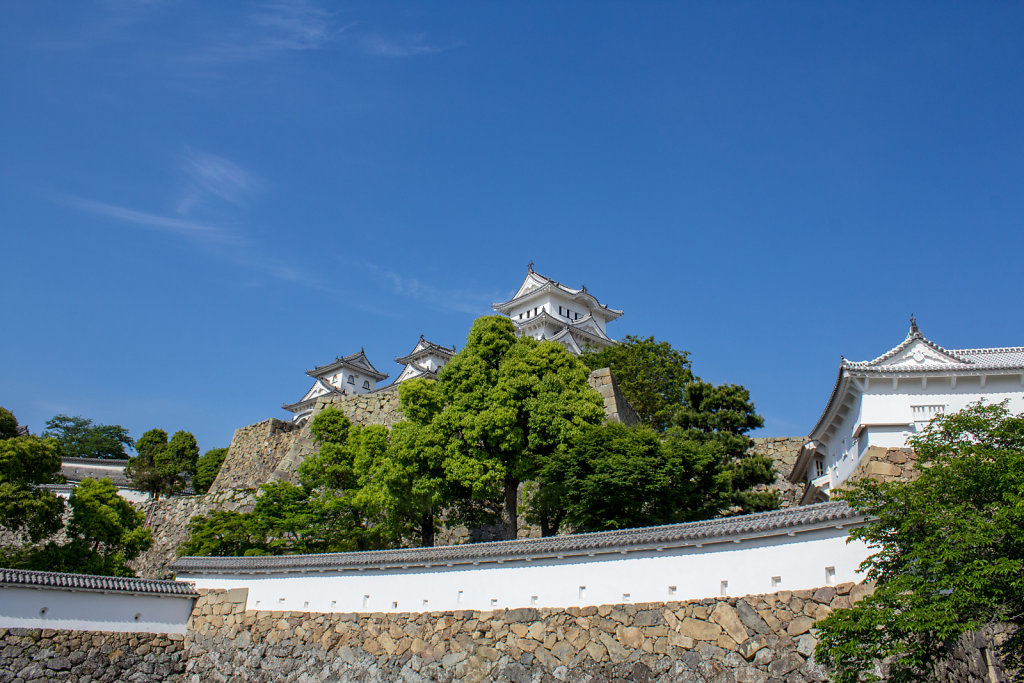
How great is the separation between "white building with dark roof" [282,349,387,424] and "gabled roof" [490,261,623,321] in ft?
46.3

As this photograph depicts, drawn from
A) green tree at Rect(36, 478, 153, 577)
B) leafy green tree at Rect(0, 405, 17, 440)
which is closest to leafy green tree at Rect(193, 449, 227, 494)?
leafy green tree at Rect(0, 405, 17, 440)

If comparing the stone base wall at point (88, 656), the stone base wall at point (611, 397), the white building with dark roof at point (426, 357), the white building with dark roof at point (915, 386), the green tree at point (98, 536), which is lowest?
the stone base wall at point (88, 656)

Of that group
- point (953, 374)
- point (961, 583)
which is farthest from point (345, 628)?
point (953, 374)

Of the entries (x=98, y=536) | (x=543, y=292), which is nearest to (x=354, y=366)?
(x=543, y=292)

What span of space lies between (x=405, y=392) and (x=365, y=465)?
2849 mm

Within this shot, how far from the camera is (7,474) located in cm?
1916

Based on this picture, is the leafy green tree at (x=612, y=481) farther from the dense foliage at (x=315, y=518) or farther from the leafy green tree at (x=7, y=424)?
the leafy green tree at (x=7, y=424)

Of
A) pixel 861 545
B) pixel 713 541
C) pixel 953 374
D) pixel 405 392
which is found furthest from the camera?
pixel 405 392

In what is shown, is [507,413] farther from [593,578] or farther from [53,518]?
[53,518]

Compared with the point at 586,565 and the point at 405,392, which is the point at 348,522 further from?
the point at 586,565

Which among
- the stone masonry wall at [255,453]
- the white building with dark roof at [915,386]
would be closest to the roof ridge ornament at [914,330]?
the white building with dark roof at [915,386]

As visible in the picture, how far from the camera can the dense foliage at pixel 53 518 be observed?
19.0 metres

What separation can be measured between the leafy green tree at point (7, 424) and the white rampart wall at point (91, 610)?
1207cm

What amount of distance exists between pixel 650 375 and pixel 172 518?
19.6 metres
